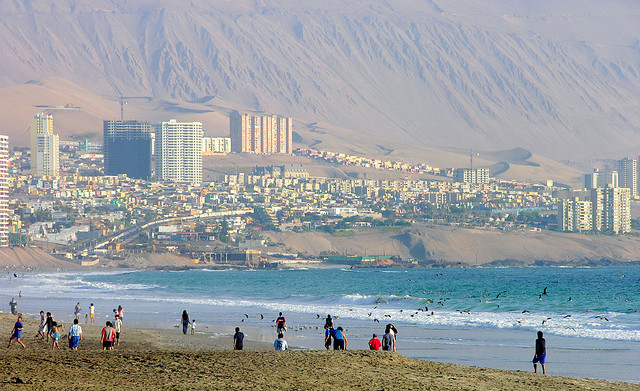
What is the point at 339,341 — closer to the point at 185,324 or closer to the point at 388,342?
the point at 388,342

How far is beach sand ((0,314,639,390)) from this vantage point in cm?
2355

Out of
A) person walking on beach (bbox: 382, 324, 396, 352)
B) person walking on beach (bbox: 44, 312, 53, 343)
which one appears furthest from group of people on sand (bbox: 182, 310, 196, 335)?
person walking on beach (bbox: 382, 324, 396, 352)

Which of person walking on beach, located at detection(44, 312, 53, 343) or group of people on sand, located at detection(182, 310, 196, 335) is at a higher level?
person walking on beach, located at detection(44, 312, 53, 343)

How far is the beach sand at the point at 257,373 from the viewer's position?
23.5 m

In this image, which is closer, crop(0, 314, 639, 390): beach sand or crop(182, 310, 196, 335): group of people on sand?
crop(0, 314, 639, 390): beach sand

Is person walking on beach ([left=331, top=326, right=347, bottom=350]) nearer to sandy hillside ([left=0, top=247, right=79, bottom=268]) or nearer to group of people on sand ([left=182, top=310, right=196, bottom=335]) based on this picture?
group of people on sand ([left=182, top=310, right=196, bottom=335])

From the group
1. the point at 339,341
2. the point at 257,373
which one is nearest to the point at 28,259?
the point at 339,341

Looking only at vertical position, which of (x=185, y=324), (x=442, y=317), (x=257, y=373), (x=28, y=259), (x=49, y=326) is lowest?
(x=28, y=259)

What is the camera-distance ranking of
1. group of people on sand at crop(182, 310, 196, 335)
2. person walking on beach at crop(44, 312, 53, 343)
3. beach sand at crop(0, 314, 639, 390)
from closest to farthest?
beach sand at crop(0, 314, 639, 390) → person walking on beach at crop(44, 312, 53, 343) → group of people on sand at crop(182, 310, 196, 335)

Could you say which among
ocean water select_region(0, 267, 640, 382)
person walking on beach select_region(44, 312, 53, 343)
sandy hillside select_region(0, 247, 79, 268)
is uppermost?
person walking on beach select_region(44, 312, 53, 343)

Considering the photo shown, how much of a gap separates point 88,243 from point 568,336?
164540 millimetres

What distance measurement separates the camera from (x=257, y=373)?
25.3 metres

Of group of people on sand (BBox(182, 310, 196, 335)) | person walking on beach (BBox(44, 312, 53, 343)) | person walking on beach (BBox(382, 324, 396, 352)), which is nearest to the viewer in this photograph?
person walking on beach (BBox(382, 324, 396, 352))

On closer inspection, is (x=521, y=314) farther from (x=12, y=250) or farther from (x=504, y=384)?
(x=12, y=250)
